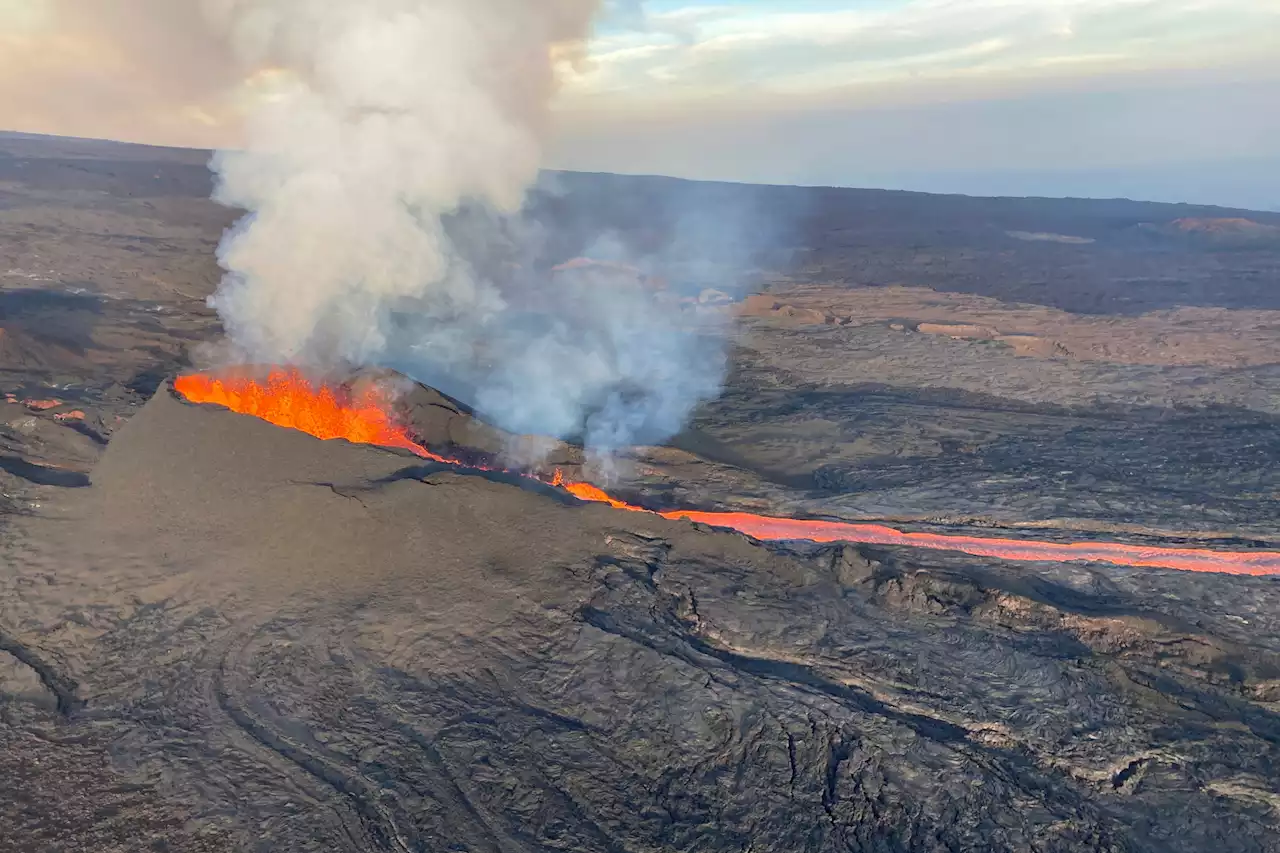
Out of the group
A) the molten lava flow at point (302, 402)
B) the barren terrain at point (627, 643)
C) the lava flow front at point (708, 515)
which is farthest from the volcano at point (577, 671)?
the molten lava flow at point (302, 402)

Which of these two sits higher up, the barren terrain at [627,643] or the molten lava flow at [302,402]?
the molten lava flow at [302,402]

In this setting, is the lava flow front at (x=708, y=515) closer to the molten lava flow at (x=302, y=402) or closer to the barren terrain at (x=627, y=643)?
the molten lava flow at (x=302, y=402)

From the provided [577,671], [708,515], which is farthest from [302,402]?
[577,671]

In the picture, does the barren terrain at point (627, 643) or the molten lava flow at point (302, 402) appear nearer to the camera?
the barren terrain at point (627, 643)

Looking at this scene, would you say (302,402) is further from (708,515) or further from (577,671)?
(577,671)

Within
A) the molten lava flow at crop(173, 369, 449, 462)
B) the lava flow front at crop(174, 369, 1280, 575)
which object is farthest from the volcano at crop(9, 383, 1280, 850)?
the molten lava flow at crop(173, 369, 449, 462)
